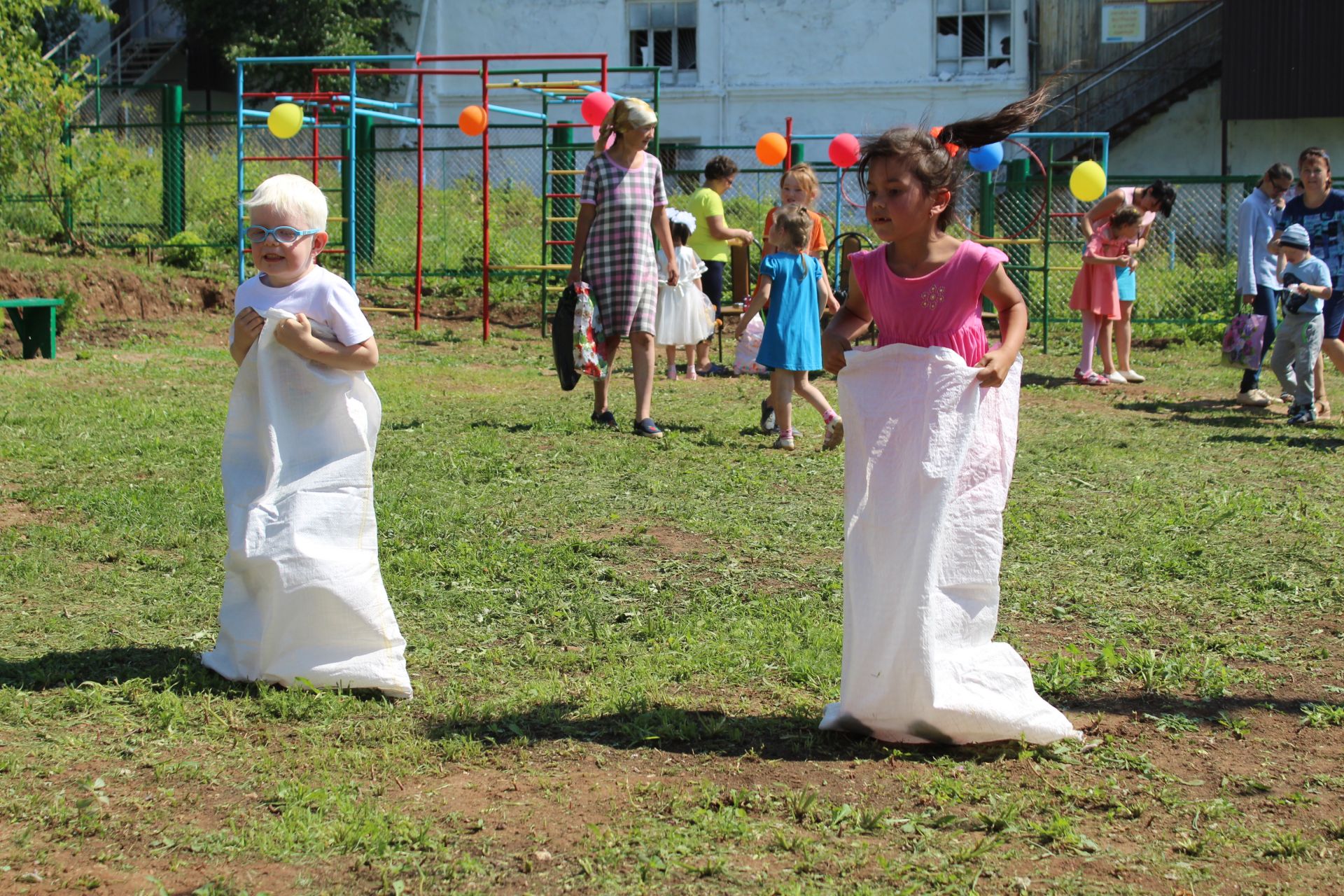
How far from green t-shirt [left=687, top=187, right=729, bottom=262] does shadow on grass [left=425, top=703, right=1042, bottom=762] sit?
9070mm

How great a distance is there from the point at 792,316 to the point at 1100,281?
17.2 ft

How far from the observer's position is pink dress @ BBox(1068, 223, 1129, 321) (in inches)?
490

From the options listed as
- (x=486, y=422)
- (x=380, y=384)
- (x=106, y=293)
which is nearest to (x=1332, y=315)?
(x=486, y=422)

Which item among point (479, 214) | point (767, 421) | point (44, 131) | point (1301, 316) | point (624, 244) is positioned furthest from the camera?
point (479, 214)

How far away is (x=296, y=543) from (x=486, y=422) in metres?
5.18

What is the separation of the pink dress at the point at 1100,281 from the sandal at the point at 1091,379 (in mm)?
563

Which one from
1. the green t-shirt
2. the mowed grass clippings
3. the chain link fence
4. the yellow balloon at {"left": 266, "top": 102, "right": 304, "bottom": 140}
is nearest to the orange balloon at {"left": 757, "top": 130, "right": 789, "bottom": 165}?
the chain link fence

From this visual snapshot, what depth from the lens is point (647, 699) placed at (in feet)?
13.3

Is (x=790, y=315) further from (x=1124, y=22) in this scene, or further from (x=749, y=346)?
(x=1124, y=22)

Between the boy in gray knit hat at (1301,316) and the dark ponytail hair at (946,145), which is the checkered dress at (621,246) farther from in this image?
the boy in gray knit hat at (1301,316)

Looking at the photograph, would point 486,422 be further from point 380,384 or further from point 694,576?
point 694,576

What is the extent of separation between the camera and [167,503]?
643cm

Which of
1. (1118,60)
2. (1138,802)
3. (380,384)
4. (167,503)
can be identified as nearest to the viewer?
(1138,802)

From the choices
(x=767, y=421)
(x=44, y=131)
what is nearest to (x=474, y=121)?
(x=44, y=131)
